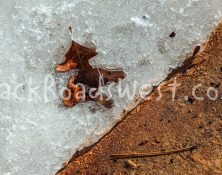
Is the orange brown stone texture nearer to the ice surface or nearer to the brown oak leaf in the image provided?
the ice surface

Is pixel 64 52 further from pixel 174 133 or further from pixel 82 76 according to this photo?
pixel 174 133

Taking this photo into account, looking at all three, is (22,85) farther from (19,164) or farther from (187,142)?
(187,142)

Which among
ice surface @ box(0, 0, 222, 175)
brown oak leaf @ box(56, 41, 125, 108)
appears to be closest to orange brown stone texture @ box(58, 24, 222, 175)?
ice surface @ box(0, 0, 222, 175)

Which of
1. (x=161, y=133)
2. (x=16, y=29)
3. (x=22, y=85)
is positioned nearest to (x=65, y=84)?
(x=22, y=85)

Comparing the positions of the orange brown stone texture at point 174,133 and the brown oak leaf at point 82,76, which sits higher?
the brown oak leaf at point 82,76

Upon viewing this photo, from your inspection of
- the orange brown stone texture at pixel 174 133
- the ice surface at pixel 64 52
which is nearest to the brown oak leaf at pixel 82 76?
the ice surface at pixel 64 52

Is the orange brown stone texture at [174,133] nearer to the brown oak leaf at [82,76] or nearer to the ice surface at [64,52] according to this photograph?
the ice surface at [64,52]
